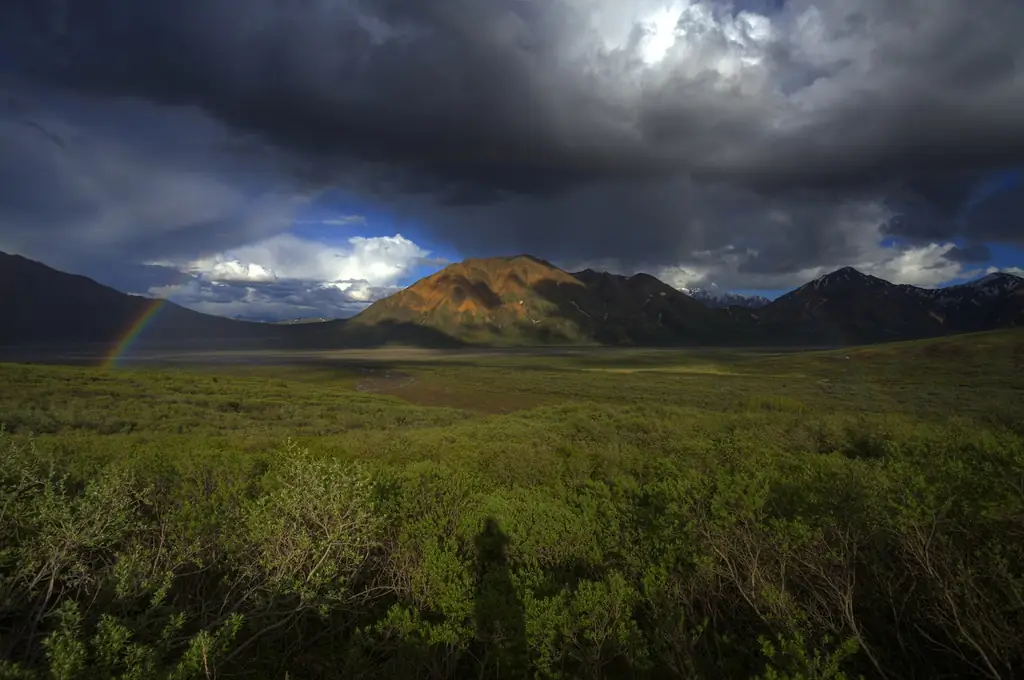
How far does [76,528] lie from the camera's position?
614 cm

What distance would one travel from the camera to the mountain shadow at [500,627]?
6426 mm

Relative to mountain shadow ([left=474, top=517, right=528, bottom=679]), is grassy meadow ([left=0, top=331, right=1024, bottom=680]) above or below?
above

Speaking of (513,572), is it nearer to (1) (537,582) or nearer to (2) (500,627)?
(1) (537,582)

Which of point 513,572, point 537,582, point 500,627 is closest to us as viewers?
point 500,627

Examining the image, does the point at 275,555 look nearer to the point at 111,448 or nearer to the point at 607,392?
the point at 111,448

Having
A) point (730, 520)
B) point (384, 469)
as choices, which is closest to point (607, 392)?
point (384, 469)

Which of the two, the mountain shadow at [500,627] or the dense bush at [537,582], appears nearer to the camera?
the dense bush at [537,582]

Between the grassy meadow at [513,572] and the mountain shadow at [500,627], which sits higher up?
the grassy meadow at [513,572]

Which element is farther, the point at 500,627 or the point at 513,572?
the point at 513,572

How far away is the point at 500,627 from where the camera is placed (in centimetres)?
666

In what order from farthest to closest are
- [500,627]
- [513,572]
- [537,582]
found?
[513,572] → [537,582] → [500,627]

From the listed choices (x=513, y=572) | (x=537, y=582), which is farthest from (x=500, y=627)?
(x=513, y=572)

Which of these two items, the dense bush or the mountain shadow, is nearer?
the dense bush

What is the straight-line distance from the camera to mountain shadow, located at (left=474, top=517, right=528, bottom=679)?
6.43 meters
